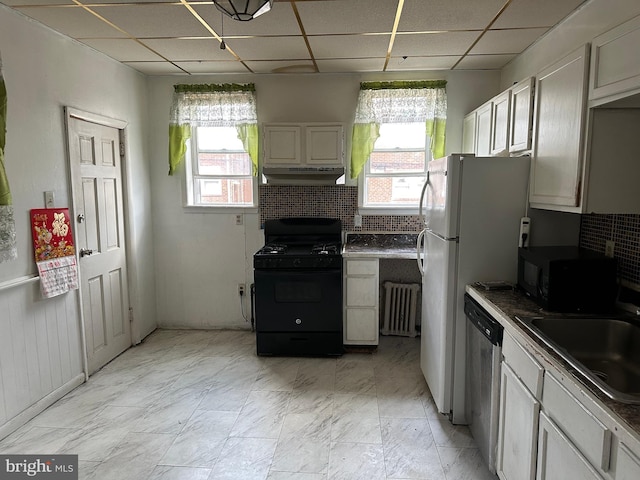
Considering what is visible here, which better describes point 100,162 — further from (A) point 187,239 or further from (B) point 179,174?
(A) point 187,239

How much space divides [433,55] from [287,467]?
3089mm

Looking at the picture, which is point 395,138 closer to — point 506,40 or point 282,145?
point 282,145

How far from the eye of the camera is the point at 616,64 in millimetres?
1542

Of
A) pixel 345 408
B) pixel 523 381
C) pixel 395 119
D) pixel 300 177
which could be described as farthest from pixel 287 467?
pixel 395 119

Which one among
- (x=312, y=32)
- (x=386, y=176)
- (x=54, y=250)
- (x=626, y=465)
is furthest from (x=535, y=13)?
(x=54, y=250)

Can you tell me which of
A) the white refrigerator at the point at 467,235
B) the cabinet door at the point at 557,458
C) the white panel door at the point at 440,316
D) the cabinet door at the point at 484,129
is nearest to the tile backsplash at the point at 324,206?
the cabinet door at the point at 484,129

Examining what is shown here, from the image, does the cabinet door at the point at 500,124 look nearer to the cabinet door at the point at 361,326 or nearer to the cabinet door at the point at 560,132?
the cabinet door at the point at 560,132

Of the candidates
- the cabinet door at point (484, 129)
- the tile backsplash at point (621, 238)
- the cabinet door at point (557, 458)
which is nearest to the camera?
the cabinet door at point (557, 458)

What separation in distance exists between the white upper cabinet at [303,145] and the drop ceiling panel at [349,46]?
0.62 meters

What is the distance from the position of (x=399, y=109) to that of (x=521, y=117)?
142 centimetres

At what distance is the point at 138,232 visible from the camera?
3.68 m

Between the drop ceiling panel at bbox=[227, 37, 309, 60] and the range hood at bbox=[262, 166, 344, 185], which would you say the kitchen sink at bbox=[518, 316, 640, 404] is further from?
the drop ceiling panel at bbox=[227, 37, 309, 60]

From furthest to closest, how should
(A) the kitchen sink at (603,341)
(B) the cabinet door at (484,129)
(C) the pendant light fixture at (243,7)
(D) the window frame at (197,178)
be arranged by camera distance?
(D) the window frame at (197,178) < (B) the cabinet door at (484,129) < (A) the kitchen sink at (603,341) < (C) the pendant light fixture at (243,7)

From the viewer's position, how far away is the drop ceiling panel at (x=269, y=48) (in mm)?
2801
